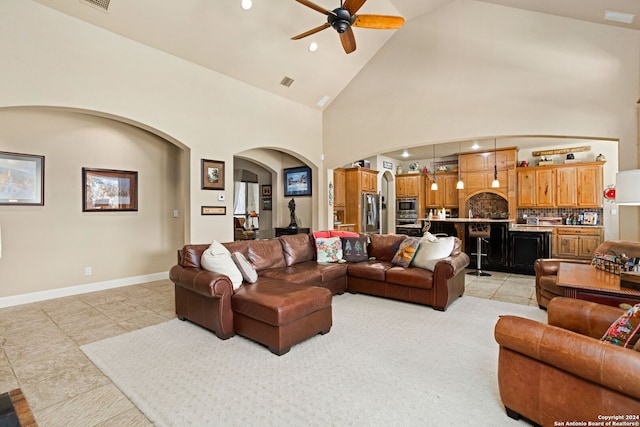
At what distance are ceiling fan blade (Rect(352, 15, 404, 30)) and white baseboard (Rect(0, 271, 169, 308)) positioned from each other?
17.4 feet

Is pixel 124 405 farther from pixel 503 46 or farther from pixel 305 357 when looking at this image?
pixel 503 46

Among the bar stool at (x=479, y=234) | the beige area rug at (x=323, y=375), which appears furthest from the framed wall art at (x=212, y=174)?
the bar stool at (x=479, y=234)

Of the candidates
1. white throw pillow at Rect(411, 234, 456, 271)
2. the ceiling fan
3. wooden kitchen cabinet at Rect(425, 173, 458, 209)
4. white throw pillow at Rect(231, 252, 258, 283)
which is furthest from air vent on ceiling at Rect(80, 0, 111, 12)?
wooden kitchen cabinet at Rect(425, 173, 458, 209)

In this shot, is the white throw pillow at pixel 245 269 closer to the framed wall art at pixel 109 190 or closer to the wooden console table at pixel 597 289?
the wooden console table at pixel 597 289

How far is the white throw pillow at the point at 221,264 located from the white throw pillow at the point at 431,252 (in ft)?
7.87

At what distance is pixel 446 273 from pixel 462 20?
449 cm

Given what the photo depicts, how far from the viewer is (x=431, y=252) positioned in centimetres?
416

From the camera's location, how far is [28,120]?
172 inches

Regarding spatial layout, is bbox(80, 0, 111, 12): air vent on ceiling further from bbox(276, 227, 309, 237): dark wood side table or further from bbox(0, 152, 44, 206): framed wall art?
bbox(276, 227, 309, 237): dark wood side table

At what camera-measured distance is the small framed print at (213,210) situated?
5.39 meters

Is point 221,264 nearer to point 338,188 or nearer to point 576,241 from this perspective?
point 338,188

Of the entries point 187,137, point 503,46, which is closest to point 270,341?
point 187,137

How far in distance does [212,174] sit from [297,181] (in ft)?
9.99

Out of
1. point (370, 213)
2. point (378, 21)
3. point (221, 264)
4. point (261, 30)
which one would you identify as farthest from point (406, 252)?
point (370, 213)
